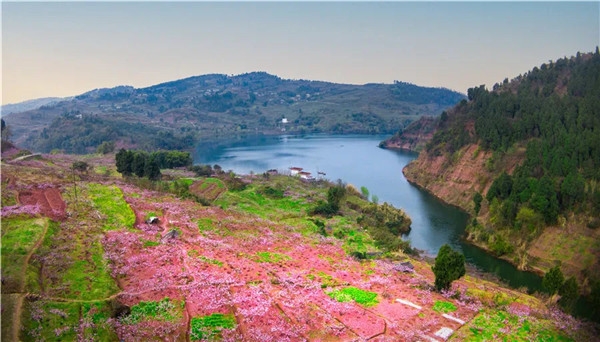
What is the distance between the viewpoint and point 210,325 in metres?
22.0

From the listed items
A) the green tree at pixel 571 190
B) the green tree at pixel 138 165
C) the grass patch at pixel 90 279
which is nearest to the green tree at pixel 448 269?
the grass patch at pixel 90 279

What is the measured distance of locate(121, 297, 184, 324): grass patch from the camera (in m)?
21.7

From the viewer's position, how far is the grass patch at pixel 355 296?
89.5 ft

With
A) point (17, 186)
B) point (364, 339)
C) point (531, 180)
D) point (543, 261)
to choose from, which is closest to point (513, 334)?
point (364, 339)

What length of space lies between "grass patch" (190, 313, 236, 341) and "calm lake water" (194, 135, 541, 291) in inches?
1227

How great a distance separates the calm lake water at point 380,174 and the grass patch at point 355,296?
21.1 m

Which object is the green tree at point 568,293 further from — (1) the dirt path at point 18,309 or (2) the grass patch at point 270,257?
(1) the dirt path at point 18,309

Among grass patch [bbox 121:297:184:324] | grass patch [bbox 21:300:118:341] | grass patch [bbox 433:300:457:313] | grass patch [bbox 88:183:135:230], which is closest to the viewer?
grass patch [bbox 21:300:118:341]

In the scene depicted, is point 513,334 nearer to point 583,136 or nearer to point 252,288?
point 252,288

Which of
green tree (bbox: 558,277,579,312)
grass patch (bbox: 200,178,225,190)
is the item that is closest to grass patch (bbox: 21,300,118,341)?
green tree (bbox: 558,277,579,312)

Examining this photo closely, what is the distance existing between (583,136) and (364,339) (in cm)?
5005

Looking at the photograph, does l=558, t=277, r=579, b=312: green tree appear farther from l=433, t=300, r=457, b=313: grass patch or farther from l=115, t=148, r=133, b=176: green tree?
l=115, t=148, r=133, b=176: green tree

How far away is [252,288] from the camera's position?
27062 millimetres

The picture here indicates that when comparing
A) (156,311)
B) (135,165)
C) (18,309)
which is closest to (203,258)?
(156,311)
